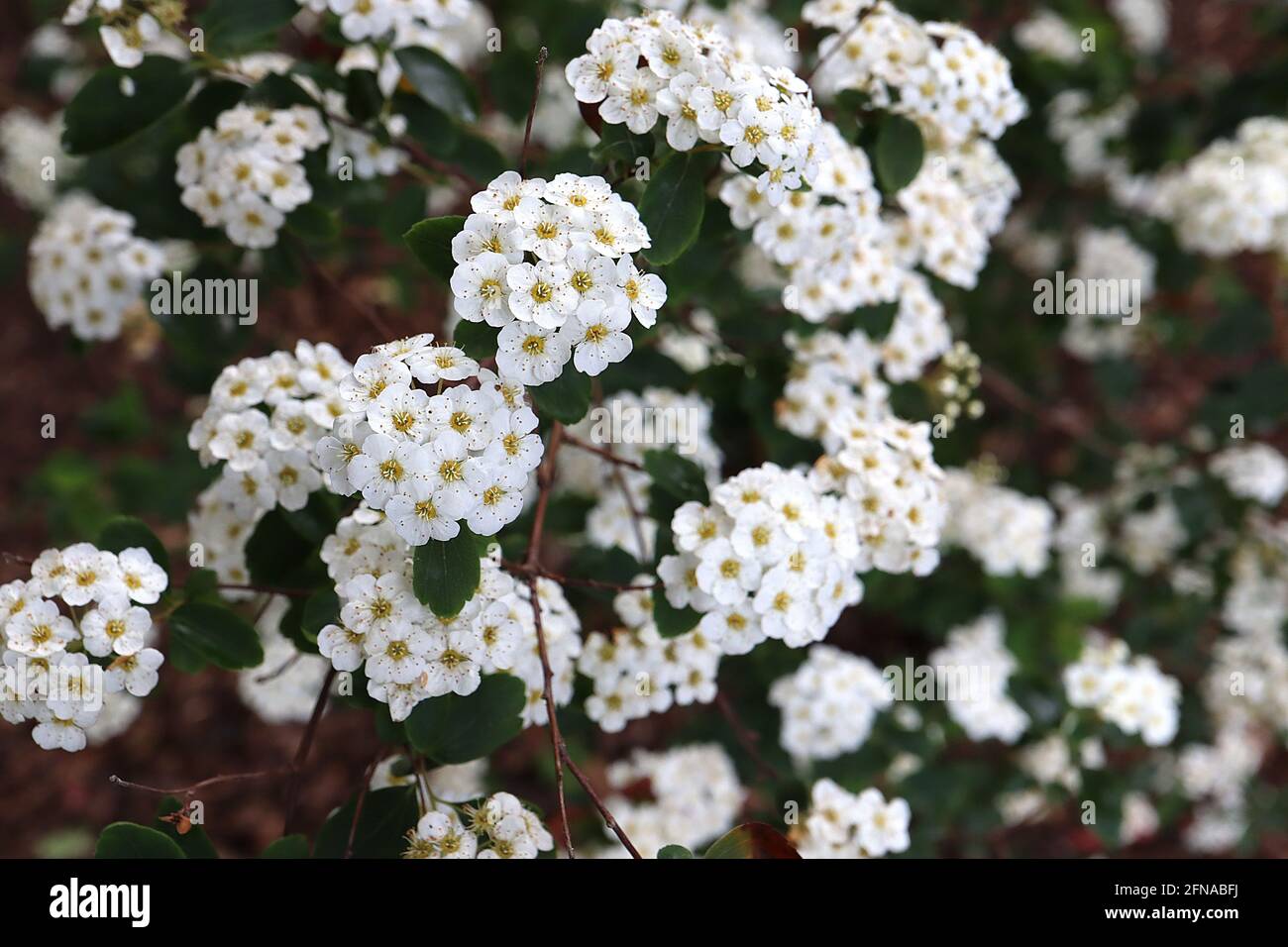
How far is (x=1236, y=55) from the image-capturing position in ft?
16.7

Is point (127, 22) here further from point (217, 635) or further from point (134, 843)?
point (134, 843)

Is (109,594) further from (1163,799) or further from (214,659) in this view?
(1163,799)

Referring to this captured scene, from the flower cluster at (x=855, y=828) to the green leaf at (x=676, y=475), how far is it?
30.2 inches

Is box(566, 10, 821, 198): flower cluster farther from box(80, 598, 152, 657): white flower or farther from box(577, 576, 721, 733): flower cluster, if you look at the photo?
box(80, 598, 152, 657): white flower

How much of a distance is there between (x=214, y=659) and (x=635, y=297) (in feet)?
3.24

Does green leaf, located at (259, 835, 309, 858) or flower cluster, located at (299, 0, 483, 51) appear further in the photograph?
flower cluster, located at (299, 0, 483, 51)

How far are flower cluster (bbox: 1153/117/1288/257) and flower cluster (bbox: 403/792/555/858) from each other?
9.04 ft

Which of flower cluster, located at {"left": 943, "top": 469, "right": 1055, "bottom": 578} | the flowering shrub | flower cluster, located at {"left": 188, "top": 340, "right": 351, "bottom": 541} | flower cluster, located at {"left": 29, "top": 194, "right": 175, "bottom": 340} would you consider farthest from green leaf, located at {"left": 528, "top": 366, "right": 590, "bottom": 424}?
flower cluster, located at {"left": 943, "top": 469, "right": 1055, "bottom": 578}

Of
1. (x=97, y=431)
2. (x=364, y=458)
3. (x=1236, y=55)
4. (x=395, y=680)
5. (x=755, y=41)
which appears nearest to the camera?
(x=364, y=458)

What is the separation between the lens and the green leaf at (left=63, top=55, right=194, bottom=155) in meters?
2.14

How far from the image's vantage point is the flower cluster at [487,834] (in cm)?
171

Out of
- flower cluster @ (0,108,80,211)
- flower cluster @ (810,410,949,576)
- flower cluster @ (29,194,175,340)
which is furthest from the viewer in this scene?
flower cluster @ (0,108,80,211)
